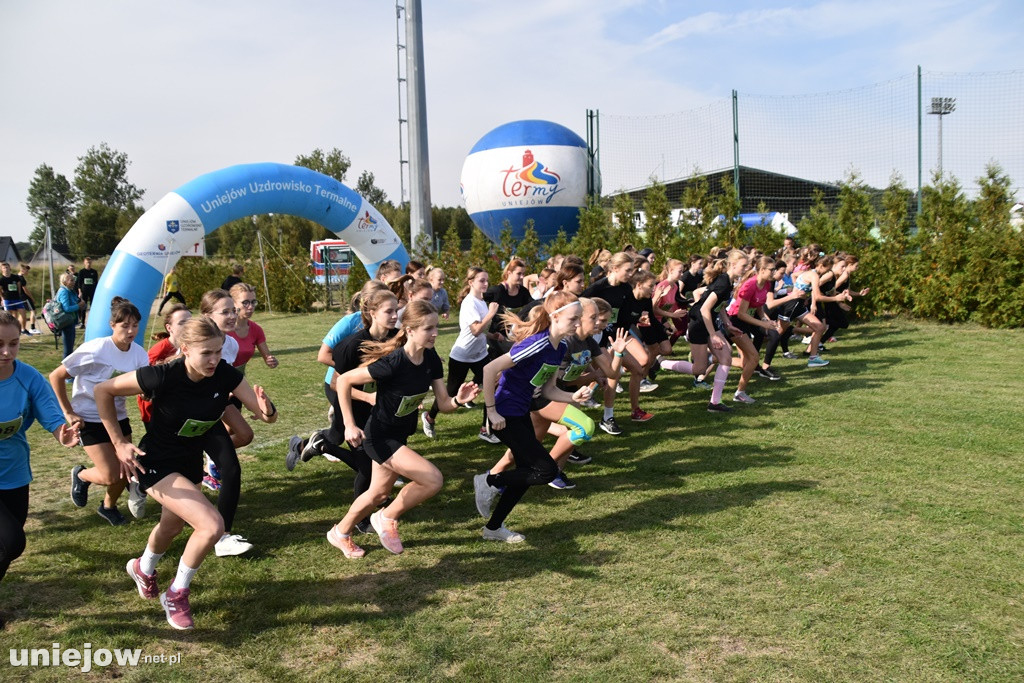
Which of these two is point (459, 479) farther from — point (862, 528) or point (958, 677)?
point (958, 677)

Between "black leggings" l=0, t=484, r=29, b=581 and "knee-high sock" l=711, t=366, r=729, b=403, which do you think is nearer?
"black leggings" l=0, t=484, r=29, b=581

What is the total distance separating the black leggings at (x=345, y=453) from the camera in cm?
529

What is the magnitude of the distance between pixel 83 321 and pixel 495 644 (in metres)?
19.3

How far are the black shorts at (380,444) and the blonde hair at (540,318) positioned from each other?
1.17 metres

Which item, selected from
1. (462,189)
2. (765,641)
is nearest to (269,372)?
(765,641)

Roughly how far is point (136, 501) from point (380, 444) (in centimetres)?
213

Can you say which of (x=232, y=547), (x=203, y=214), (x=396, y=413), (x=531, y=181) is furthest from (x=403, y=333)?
(x=531, y=181)

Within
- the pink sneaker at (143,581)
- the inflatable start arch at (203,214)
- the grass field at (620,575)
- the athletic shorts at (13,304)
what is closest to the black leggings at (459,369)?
the grass field at (620,575)

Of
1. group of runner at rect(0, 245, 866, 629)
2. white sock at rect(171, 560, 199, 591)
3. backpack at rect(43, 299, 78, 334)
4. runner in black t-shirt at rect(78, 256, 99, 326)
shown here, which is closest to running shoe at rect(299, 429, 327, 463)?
group of runner at rect(0, 245, 866, 629)

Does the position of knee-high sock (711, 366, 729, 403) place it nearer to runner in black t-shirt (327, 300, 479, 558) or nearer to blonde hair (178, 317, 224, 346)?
runner in black t-shirt (327, 300, 479, 558)

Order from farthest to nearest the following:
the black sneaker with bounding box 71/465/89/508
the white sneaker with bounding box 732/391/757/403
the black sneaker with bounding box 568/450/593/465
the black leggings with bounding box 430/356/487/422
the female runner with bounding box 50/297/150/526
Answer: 1. the white sneaker with bounding box 732/391/757/403
2. the black leggings with bounding box 430/356/487/422
3. the black sneaker with bounding box 568/450/593/465
4. the black sneaker with bounding box 71/465/89/508
5. the female runner with bounding box 50/297/150/526

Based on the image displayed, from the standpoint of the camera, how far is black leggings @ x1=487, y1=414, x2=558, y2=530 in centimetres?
483

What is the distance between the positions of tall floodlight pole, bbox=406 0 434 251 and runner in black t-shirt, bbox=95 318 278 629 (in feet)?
58.3

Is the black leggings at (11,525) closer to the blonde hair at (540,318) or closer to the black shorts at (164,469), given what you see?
the black shorts at (164,469)
